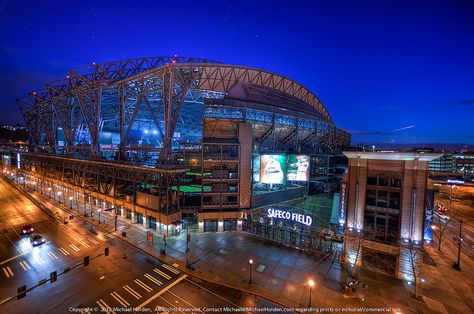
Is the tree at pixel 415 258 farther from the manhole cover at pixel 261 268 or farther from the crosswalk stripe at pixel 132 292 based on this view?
the crosswalk stripe at pixel 132 292

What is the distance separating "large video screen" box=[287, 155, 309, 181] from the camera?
4428 centimetres

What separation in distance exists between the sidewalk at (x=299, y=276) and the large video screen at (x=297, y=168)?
53.4 feet

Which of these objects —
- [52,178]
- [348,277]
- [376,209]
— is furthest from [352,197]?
[52,178]

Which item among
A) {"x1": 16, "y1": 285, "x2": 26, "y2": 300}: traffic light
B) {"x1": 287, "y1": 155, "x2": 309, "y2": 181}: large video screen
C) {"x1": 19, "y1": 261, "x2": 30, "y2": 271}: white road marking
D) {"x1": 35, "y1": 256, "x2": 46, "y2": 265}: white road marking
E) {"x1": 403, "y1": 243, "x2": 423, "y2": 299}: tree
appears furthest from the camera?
{"x1": 287, "y1": 155, "x2": 309, "y2": 181}: large video screen

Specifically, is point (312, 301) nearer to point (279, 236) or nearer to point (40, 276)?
point (279, 236)

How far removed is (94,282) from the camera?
2355cm

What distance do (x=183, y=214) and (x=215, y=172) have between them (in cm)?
1054

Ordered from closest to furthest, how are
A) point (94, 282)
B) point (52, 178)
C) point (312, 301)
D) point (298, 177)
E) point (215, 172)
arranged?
point (312, 301)
point (94, 282)
point (215, 172)
point (298, 177)
point (52, 178)

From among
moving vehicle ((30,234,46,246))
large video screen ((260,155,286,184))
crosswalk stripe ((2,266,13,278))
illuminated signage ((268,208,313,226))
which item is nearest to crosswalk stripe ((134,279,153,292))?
crosswalk stripe ((2,266,13,278))

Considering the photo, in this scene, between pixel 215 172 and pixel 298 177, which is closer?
pixel 215 172

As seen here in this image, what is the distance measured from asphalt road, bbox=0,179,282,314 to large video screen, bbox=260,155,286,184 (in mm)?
22899

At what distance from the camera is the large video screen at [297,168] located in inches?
1743

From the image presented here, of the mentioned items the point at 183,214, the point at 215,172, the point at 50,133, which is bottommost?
the point at 183,214

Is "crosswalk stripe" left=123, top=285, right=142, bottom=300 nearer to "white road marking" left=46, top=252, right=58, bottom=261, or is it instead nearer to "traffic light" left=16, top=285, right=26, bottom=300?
"traffic light" left=16, top=285, right=26, bottom=300
